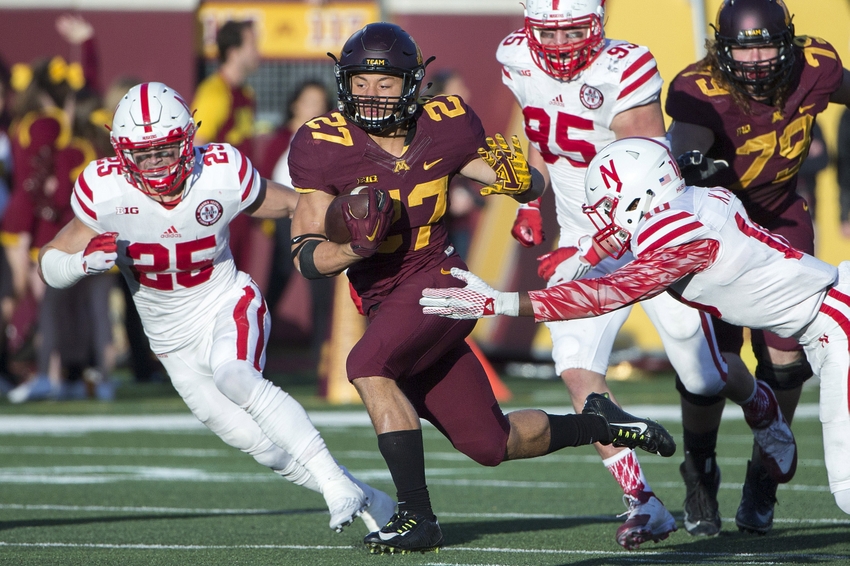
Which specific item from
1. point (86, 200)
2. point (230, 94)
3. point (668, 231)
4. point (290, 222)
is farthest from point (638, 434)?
point (290, 222)

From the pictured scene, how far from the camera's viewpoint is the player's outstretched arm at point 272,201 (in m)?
5.46

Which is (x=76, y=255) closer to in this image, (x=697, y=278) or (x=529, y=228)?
(x=529, y=228)

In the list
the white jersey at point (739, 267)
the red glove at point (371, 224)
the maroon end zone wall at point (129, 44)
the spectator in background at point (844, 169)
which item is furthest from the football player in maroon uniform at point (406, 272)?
the maroon end zone wall at point (129, 44)

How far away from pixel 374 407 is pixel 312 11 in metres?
9.81

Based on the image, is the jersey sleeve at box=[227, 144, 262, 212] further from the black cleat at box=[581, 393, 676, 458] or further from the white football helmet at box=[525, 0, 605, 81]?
the black cleat at box=[581, 393, 676, 458]

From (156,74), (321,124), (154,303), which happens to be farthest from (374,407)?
(156,74)

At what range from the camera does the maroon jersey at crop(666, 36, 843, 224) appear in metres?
5.17

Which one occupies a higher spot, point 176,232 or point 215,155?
point 215,155

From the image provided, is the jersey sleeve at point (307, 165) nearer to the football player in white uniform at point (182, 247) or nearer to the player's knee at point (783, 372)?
the football player in white uniform at point (182, 247)

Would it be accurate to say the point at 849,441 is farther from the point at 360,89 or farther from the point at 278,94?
the point at 278,94

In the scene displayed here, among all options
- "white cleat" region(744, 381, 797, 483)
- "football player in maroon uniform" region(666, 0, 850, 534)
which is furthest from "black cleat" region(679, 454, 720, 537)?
"white cleat" region(744, 381, 797, 483)

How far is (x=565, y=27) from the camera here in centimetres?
511

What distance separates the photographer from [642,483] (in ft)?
16.5

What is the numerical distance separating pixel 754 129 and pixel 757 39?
1.29 ft
